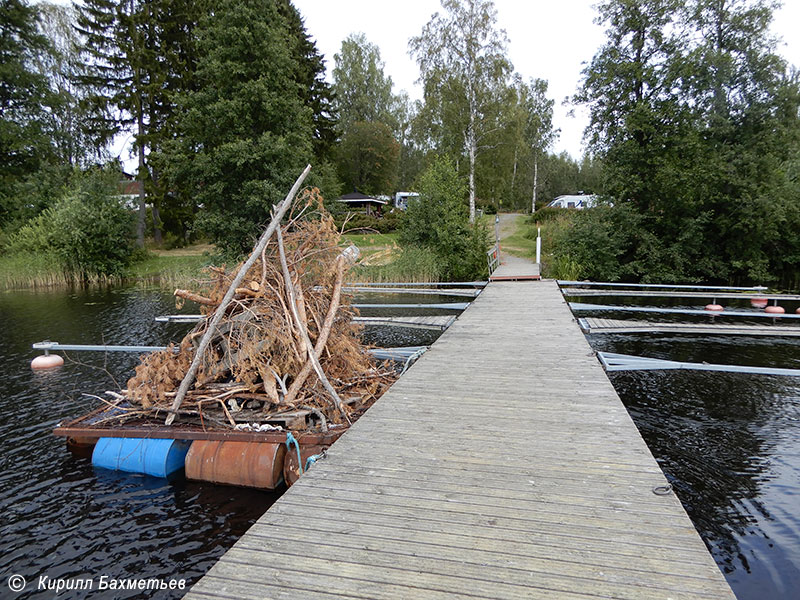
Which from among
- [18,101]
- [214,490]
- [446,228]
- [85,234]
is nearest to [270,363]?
[214,490]

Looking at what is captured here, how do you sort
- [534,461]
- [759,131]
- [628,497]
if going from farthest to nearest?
[759,131]
[534,461]
[628,497]

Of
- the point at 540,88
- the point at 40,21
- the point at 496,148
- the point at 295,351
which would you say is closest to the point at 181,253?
the point at 40,21

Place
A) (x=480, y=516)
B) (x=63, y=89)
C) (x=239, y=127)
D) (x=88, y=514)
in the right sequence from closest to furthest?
(x=480, y=516), (x=88, y=514), (x=239, y=127), (x=63, y=89)

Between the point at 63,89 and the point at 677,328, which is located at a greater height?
the point at 63,89

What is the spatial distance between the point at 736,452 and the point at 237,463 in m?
6.82

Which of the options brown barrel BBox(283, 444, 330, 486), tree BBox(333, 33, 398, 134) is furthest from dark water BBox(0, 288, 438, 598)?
tree BBox(333, 33, 398, 134)

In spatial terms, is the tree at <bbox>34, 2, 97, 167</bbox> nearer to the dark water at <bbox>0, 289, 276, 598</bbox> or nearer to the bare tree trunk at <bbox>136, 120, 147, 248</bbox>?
the bare tree trunk at <bbox>136, 120, 147, 248</bbox>

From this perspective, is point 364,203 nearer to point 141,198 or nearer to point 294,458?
point 141,198

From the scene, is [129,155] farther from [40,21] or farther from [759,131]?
[759,131]

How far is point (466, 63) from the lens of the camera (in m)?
26.9

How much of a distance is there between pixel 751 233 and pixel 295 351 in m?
23.2

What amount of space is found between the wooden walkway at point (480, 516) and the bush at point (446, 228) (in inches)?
656

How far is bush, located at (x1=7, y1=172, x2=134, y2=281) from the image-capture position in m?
25.5

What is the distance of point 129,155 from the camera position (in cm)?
3206
